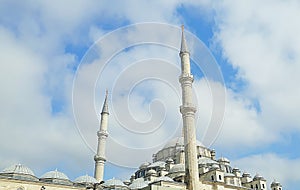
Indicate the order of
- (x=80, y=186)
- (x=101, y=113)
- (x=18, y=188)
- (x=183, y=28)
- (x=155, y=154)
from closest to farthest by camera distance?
(x=18, y=188), (x=80, y=186), (x=183, y=28), (x=101, y=113), (x=155, y=154)

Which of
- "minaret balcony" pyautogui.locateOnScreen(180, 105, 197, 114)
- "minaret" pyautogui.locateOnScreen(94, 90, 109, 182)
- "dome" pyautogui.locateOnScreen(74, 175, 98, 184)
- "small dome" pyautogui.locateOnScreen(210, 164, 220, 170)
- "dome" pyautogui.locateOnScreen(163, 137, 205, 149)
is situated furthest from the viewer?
"dome" pyautogui.locateOnScreen(163, 137, 205, 149)

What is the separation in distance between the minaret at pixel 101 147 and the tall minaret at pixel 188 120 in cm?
801

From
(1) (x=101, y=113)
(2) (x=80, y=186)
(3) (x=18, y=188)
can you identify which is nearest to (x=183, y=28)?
(1) (x=101, y=113)

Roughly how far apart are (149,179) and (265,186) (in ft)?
37.0

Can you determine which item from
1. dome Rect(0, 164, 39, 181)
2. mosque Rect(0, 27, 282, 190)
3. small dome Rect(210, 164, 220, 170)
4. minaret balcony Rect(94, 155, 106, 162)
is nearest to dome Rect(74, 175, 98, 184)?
mosque Rect(0, 27, 282, 190)

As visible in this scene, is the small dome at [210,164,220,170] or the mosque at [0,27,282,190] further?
the small dome at [210,164,220,170]

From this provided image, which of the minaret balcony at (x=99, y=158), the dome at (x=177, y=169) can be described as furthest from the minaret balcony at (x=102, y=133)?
the dome at (x=177, y=169)

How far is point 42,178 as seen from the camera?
77.7ft

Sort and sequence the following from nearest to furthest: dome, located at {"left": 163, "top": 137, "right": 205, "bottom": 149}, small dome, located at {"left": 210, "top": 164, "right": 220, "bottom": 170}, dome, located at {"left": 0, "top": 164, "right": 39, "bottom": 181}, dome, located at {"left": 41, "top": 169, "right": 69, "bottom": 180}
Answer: dome, located at {"left": 0, "top": 164, "right": 39, "bottom": 181}
dome, located at {"left": 41, "top": 169, "right": 69, "bottom": 180}
small dome, located at {"left": 210, "top": 164, "right": 220, "bottom": 170}
dome, located at {"left": 163, "top": 137, "right": 205, "bottom": 149}

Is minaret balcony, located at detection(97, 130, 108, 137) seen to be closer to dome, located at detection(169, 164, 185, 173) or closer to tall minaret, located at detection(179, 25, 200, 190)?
dome, located at detection(169, 164, 185, 173)

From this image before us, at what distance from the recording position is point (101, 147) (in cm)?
2897

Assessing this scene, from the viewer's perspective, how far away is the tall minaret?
23.1 metres

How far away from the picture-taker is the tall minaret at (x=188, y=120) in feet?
75.9

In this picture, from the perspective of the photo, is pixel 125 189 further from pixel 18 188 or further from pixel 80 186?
pixel 18 188
